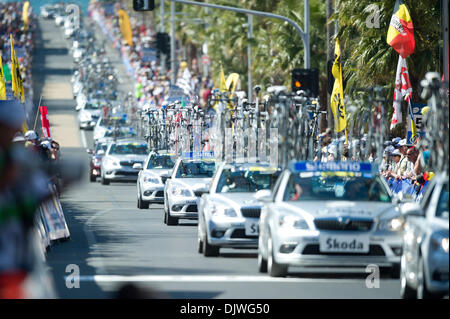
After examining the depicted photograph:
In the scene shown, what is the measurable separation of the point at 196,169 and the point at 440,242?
49.9 ft

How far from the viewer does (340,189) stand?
1834cm

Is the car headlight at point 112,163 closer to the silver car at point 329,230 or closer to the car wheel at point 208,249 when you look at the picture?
the car wheel at point 208,249

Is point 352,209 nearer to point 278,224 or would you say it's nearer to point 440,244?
point 278,224

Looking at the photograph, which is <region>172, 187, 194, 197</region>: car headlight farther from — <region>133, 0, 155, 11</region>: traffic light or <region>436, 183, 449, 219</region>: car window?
<region>436, 183, 449, 219</region>: car window

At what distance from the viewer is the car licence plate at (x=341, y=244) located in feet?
55.0

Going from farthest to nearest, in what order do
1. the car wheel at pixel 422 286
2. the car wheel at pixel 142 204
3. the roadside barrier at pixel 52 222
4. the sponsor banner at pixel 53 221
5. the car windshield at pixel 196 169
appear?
the car wheel at pixel 142 204
the car windshield at pixel 196 169
the sponsor banner at pixel 53 221
the roadside barrier at pixel 52 222
the car wheel at pixel 422 286

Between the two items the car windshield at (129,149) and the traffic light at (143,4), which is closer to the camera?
the traffic light at (143,4)

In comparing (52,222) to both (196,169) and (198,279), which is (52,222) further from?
(198,279)

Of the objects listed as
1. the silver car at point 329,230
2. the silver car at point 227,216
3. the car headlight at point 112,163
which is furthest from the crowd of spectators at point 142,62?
the silver car at point 329,230

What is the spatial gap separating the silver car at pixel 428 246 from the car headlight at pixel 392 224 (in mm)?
1683

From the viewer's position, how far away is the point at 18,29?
5315 inches

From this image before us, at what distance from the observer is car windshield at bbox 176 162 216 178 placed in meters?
28.6

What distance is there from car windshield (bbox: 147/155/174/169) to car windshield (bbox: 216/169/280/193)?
1300 cm

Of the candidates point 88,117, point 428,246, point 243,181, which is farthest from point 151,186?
point 88,117
